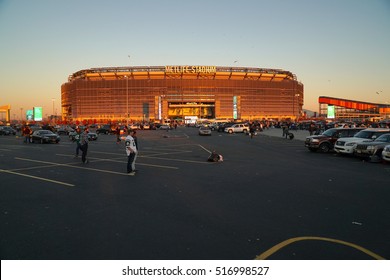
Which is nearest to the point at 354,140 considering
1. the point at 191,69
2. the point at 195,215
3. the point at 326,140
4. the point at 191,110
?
the point at 326,140

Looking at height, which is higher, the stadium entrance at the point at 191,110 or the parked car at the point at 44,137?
the stadium entrance at the point at 191,110

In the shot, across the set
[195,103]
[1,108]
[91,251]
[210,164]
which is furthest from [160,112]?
[91,251]

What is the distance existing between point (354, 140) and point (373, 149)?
223cm

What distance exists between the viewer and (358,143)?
17.6 m

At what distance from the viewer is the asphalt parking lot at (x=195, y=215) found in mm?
4949

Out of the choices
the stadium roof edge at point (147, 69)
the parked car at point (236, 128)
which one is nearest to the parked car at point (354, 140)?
the parked car at point (236, 128)

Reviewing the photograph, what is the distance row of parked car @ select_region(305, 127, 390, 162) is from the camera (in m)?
16.3

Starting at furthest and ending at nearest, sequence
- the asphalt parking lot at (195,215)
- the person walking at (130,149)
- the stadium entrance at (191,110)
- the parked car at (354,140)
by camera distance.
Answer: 1. the stadium entrance at (191,110)
2. the parked car at (354,140)
3. the person walking at (130,149)
4. the asphalt parking lot at (195,215)

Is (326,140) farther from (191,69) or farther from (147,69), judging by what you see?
(147,69)

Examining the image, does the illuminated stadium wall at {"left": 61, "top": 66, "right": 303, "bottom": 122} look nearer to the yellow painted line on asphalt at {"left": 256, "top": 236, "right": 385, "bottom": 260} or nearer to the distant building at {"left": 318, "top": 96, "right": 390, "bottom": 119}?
the distant building at {"left": 318, "top": 96, "right": 390, "bottom": 119}

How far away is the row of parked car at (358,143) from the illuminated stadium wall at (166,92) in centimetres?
13099

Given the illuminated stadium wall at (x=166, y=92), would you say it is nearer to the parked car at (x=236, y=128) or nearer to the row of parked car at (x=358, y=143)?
the parked car at (x=236, y=128)

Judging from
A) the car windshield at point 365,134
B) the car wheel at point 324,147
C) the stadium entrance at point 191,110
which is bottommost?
the car wheel at point 324,147

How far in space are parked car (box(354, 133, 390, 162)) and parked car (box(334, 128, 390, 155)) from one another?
2.51 feet
